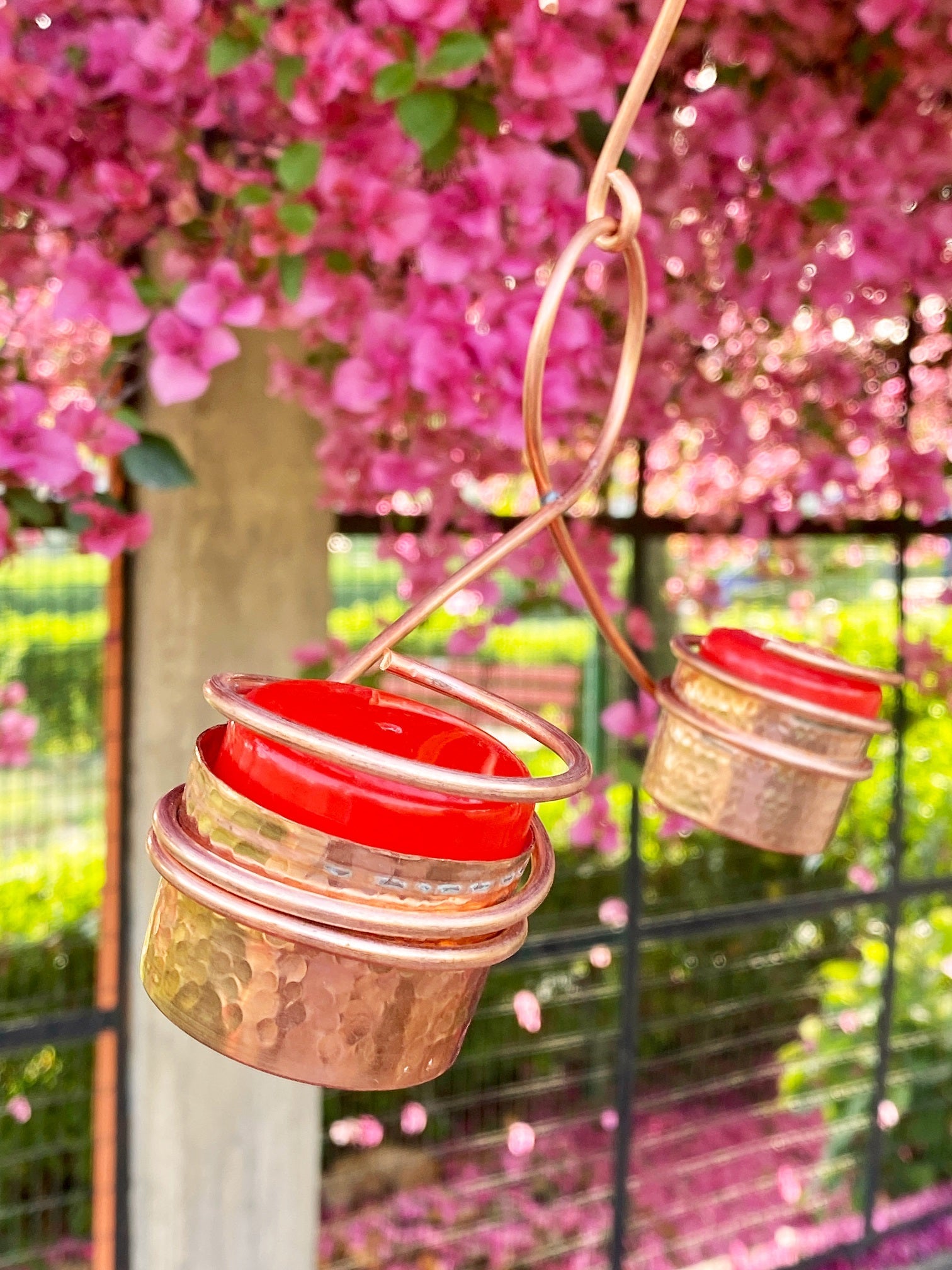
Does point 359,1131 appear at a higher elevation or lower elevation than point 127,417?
lower

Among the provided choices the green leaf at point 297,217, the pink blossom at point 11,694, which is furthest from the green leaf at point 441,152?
the pink blossom at point 11,694

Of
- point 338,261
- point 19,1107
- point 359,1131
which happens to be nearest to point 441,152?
point 338,261

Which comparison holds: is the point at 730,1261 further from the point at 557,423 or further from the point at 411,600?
the point at 557,423

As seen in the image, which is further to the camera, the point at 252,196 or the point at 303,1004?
the point at 252,196

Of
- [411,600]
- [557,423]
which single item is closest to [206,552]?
[411,600]

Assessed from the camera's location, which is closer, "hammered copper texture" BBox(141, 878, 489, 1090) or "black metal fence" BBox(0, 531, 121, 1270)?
"hammered copper texture" BBox(141, 878, 489, 1090)

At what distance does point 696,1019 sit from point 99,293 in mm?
1724

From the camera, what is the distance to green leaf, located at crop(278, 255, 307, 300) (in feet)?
3.27

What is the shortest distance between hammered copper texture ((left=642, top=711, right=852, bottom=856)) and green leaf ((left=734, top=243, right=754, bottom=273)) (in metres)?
0.93

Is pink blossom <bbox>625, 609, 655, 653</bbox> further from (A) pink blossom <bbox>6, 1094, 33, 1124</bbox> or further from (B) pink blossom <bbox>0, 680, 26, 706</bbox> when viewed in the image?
(A) pink blossom <bbox>6, 1094, 33, 1124</bbox>

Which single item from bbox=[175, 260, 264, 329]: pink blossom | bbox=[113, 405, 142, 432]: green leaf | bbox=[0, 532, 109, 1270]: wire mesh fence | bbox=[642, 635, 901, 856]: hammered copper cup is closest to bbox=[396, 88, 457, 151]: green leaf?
bbox=[175, 260, 264, 329]: pink blossom

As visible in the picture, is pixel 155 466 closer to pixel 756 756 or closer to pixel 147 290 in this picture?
pixel 147 290

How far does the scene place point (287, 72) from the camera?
0.93 meters

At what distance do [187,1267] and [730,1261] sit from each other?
51.7 inches
